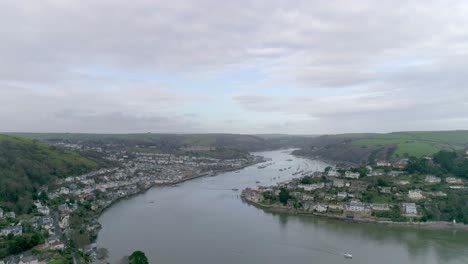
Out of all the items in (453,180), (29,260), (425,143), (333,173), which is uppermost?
(425,143)

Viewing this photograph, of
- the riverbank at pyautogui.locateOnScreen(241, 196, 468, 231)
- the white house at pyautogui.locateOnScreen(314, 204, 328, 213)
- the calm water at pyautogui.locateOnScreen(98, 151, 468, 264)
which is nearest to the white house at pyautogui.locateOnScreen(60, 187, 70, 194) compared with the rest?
the calm water at pyautogui.locateOnScreen(98, 151, 468, 264)

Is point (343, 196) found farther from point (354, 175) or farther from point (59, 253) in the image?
point (59, 253)

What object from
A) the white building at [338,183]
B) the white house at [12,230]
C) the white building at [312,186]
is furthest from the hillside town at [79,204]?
the white building at [338,183]

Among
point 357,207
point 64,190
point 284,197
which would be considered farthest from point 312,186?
point 64,190

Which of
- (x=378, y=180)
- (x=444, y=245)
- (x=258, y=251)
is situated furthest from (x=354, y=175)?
(x=258, y=251)

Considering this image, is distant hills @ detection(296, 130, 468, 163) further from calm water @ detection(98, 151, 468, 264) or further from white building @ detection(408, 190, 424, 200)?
calm water @ detection(98, 151, 468, 264)

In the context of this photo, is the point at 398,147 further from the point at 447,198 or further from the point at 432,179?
the point at 447,198
